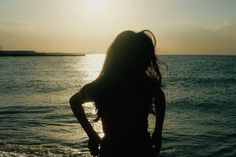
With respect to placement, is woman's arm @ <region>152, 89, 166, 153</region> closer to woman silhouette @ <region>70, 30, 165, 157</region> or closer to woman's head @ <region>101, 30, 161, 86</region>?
woman silhouette @ <region>70, 30, 165, 157</region>

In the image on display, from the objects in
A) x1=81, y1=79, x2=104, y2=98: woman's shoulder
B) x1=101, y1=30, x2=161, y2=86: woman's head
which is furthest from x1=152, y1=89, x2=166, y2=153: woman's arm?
x1=81, y1=79, x2=104, y2=98: woman's shoulder

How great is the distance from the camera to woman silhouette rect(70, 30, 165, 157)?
306cm

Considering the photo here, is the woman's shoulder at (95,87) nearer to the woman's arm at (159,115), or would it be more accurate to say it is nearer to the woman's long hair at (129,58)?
the woman's long hair at (129,58)

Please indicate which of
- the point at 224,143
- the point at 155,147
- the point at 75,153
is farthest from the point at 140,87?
the point at 224,143

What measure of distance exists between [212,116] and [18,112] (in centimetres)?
945

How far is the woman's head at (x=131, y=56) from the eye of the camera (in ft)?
9.93

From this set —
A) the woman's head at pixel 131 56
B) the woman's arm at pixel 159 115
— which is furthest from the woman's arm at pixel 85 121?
the woman's arm at pixel 159 115

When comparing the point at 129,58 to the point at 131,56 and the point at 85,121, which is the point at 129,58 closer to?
the point at 131,56

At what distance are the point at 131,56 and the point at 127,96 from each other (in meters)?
0.32

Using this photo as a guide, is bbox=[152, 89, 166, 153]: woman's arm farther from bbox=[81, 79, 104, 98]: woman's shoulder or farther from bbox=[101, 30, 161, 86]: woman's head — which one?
bbox=[81, 79, 104, 98]: woman's shoulder

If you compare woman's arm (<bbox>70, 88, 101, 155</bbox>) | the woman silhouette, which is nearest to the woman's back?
the woman silhouette

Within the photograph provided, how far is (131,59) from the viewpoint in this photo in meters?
3.04

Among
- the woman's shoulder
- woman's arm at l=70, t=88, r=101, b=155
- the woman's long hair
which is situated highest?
the woman's long hair

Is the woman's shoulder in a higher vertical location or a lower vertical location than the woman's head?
lower
